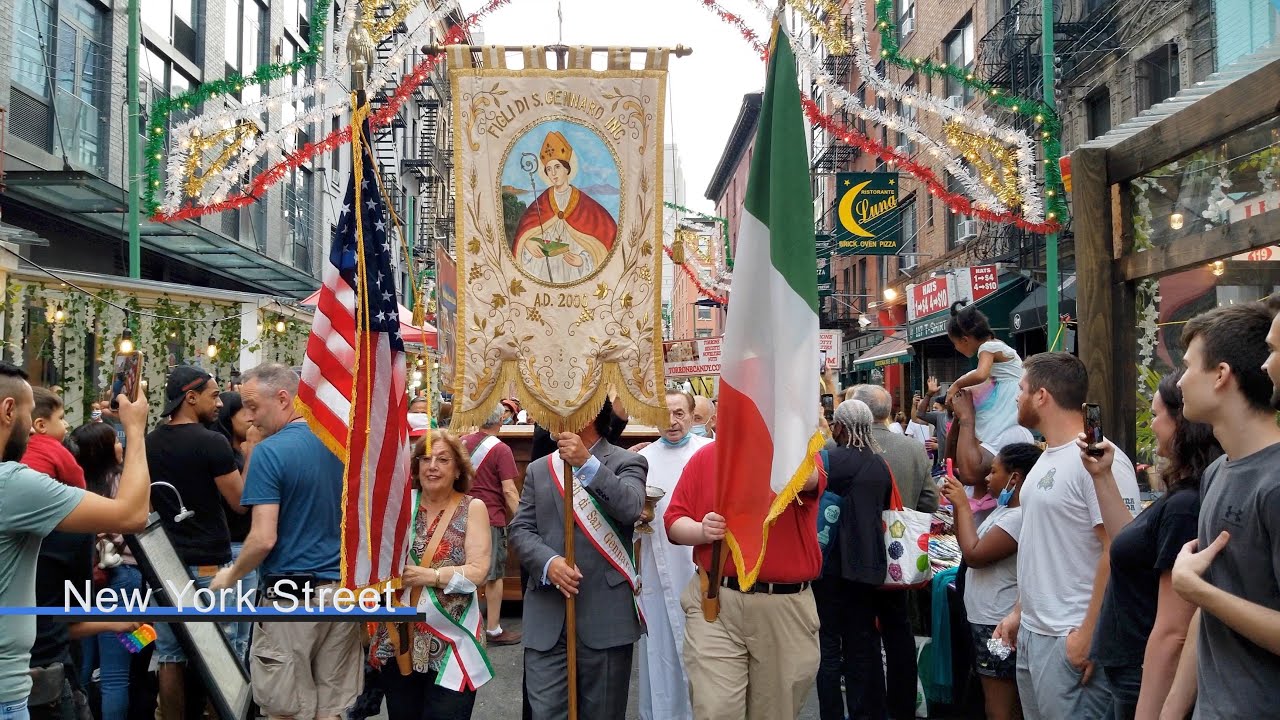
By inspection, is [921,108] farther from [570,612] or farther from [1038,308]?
[1038,308]

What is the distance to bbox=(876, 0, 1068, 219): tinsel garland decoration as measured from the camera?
927 cm

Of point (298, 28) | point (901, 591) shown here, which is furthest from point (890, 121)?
point (298, 28)

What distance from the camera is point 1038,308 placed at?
19.5 meters

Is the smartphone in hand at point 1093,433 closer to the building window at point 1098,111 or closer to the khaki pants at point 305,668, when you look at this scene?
the khaki pants at point 305,668

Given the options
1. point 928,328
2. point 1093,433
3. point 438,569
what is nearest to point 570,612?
point 438,569

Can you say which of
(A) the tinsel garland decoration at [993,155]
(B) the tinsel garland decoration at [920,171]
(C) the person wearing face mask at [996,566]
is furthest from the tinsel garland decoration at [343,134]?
(C) the person wearing face mask at [996,566]

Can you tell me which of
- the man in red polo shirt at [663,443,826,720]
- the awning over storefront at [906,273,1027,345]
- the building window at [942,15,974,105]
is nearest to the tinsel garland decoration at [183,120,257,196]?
the man in red polo shirt at [663,443,826,720]

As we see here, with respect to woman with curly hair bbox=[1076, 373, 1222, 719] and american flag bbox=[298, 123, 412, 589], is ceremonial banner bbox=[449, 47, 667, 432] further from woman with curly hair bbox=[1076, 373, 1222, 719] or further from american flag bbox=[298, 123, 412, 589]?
woman with curly hair bbox=[1076, 373, 1222, 719]

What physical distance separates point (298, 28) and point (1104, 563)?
30.5 metres

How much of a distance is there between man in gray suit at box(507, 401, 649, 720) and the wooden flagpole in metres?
0.05

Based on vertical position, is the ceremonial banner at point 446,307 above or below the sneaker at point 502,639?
above

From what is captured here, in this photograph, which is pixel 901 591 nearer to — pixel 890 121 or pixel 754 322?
pixel 754 322

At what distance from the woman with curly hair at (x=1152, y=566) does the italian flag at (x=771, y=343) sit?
4.62 feet

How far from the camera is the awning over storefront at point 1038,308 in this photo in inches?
757
